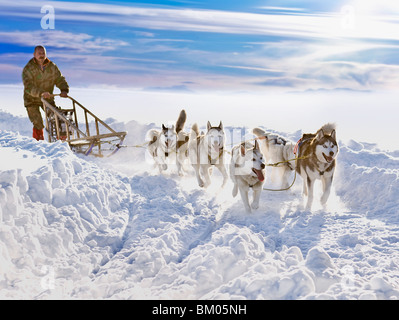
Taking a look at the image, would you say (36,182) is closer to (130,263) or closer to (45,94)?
(130,263)

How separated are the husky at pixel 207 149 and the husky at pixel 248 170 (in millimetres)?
1026

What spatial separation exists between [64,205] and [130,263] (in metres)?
1.69

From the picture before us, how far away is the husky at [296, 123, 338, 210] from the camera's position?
615 centimetres

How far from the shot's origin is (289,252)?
14.6ft

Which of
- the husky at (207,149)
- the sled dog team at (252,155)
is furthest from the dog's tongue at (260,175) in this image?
the husky at (207,149)

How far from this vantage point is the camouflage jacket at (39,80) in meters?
9.27

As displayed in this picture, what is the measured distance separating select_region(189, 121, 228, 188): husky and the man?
14.0ft

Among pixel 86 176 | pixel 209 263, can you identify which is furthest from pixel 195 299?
pixel 86 176

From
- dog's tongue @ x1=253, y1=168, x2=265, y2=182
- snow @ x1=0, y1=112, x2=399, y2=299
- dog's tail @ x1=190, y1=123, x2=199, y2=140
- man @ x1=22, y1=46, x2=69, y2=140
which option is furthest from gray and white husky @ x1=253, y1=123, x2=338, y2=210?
man @ x1=22, y1=46, x2=69, y2=140

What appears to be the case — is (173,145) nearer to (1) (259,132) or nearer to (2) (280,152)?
(1) (259,132)

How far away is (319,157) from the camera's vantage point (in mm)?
6281

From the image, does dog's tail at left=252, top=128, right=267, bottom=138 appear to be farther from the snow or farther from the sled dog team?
the snow
